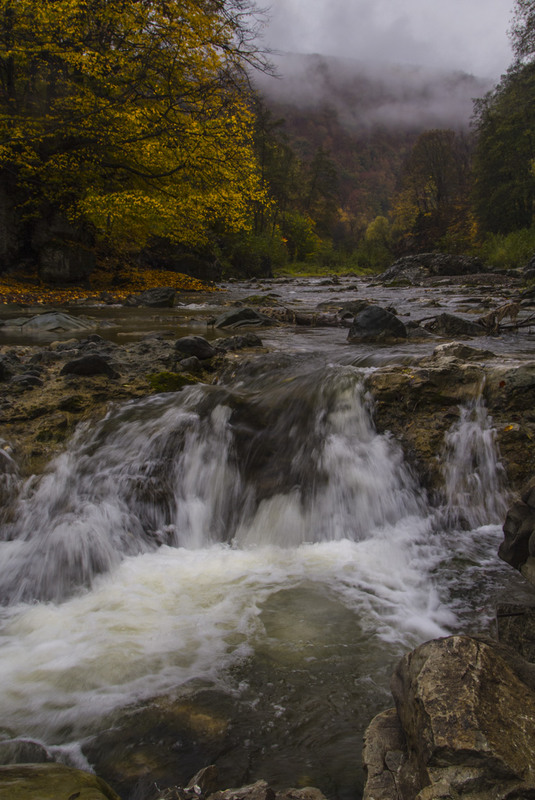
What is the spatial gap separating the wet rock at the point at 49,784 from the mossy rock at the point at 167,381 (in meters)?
4.05

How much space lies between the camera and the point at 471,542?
3256 millimetres

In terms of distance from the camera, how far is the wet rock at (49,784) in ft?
3.94

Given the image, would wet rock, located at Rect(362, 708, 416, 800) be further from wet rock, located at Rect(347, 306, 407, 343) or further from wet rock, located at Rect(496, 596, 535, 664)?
wet rock, located at Rect(347, 306, 407, 343)

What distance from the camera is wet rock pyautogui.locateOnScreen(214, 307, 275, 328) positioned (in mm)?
9930

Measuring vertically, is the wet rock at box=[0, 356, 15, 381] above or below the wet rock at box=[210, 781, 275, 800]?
above

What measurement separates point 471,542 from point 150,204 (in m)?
14.8

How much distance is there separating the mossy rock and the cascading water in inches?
12.6

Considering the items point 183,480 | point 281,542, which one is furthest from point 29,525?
point 281,542

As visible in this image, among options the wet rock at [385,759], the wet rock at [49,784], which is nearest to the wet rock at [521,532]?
the wet rock at [385,759]

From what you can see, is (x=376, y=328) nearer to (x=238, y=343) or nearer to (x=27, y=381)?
(x=238, y=343)

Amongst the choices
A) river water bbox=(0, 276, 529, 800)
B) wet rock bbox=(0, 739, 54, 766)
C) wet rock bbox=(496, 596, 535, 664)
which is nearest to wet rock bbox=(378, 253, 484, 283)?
river water bbox=(0, 276, 529, 800)

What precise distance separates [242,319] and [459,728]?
9.42 meters

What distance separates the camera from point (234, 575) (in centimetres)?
307

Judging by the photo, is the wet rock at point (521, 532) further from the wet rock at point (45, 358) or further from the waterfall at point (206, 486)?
the wet rock at point (45, 358)
